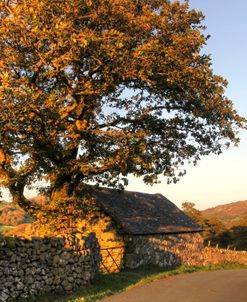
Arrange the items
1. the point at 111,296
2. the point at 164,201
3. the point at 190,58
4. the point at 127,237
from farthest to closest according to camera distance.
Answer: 1. the point at 164,201
2. the point at 127,237
3. the point at 190,58
4. the point at 111,296

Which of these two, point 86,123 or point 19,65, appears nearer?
point 19,65

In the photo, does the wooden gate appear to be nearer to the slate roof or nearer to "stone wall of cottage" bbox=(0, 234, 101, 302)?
the slate roof

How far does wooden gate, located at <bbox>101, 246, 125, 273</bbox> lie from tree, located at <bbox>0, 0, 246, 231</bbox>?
785 centimetres

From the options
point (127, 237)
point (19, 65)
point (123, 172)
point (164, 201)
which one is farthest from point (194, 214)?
point (19, 65)

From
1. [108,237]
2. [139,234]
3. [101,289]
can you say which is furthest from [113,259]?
[101,289]

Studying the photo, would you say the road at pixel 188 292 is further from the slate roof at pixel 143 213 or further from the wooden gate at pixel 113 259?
the slate roof at pixel 143 213

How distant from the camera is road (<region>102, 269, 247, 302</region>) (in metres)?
16.8

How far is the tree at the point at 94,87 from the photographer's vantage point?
21.2 m

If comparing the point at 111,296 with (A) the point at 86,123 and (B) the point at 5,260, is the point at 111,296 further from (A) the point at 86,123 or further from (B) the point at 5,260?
(A) the point at 86,123

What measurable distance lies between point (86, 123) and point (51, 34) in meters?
6.21

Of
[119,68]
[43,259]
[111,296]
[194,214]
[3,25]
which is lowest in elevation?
[111,296]

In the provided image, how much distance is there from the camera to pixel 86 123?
82.0ft

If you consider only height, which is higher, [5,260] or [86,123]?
[86,123]

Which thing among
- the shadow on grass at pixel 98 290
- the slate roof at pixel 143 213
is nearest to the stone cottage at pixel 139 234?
the slate roof at pixel 143 213
